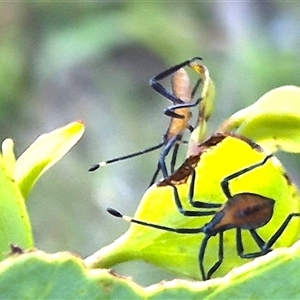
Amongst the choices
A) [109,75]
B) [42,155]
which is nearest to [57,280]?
[42,155]

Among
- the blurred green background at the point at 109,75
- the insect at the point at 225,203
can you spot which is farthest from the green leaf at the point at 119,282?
the blurred green background at the point at 109,75

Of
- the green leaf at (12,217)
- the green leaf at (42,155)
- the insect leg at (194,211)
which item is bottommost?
the insect leg at (194,211)

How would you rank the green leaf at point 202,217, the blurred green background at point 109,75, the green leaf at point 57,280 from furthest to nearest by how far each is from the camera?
1. the blurred green background at point 109,75
2. the green leaf at point 202,217
3. the green leaf at point 57,280

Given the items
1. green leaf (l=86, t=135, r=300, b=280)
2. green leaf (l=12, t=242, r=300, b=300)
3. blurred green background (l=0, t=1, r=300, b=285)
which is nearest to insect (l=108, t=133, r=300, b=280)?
green leaf (l=86, t=135, r=300, b=280)

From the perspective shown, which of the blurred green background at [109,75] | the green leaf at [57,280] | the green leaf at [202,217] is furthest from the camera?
the blurred green background at [109,75]

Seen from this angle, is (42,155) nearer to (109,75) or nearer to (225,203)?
(225,203)

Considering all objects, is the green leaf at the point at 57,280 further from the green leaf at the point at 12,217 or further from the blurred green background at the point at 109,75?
the blurred green background at the point at 109,75

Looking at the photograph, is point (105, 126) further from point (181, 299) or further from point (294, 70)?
point (181, 299)

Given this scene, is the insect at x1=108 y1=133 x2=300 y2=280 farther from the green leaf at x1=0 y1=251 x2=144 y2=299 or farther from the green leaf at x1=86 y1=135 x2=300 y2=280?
the green leaf at x1=0 y1=251 x2=144 y2=299
